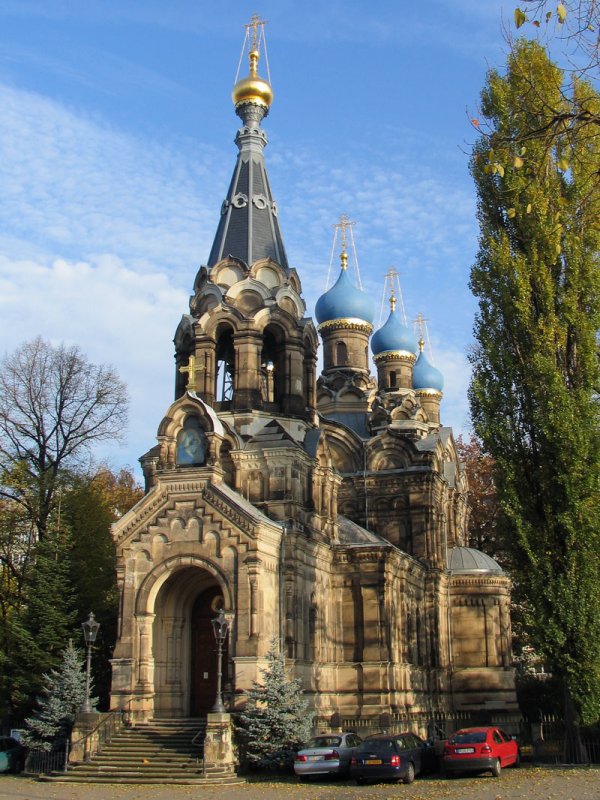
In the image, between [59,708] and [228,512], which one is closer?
[59,708]

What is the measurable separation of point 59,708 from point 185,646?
11.2 ft

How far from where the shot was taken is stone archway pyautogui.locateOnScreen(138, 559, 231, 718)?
23.1 metres

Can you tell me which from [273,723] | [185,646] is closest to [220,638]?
[273,723]

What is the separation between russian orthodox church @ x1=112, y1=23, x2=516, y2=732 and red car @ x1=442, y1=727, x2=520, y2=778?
Answer: 491 centimetres

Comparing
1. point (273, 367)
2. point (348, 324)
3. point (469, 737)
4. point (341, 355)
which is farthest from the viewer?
point (348, 324)

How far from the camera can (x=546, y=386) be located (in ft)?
64.5

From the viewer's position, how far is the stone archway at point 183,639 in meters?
23.1

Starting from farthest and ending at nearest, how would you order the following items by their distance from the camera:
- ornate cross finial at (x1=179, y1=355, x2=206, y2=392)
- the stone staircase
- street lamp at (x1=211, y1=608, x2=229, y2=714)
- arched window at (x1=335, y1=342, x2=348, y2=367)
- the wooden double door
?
arched window at (x1=335, y1=342, x2=348, y2=367), ornate cross finial at (x1=179, y1=355, x2=206, y2=392), the wooden double door, street lamp at (x1=211, y1=608, x2=229, y2=714), the stone staircase

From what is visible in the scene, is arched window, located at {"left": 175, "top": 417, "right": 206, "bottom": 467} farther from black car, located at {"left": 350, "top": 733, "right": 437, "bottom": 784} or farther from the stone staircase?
black car, located at {"left": 350, "top": 733, "right": 437, "bottom": 784}

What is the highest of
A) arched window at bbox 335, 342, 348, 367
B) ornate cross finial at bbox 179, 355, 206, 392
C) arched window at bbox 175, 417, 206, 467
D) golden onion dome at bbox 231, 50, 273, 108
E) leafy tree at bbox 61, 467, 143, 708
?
golden onion dome at bbox 231, 50, 273, 108

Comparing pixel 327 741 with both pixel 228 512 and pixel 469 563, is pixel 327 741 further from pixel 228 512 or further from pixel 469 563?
pixel 469 563

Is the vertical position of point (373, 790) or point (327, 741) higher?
point (327, 741)

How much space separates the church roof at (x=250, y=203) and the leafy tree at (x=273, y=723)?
12342 mm

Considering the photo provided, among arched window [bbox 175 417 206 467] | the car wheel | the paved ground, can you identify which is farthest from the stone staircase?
arched window [bbox 175 417 206 467]
